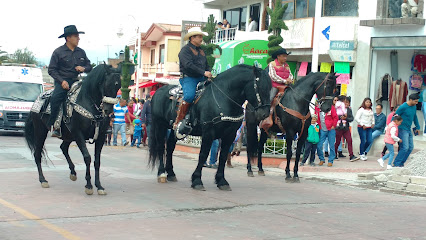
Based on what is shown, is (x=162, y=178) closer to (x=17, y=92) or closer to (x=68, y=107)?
(x=68, y=107)

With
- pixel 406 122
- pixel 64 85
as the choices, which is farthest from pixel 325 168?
pixel 64 85

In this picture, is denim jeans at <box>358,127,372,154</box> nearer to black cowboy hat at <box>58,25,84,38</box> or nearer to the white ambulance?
black cowboy hat at <box>58,25,84,38</box>

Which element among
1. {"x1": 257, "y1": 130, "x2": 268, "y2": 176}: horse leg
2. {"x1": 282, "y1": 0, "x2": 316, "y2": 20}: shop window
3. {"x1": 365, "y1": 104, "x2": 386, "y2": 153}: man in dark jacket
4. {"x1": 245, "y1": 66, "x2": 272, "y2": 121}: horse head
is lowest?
{"x1": 257, "y1": 130, "x2": 268, "y2": 176}: horse leg

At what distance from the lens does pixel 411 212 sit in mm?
10125

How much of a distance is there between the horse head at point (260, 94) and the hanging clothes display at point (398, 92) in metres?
13.4

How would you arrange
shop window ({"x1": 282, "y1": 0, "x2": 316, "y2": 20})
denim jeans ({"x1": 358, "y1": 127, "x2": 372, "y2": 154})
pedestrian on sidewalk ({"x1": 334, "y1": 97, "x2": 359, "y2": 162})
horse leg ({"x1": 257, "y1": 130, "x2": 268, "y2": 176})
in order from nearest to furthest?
horse leg ({"x1": 257, "y1": 130, "x2": 268, "y2": 176})
pedestrian on sidewalk ({"x1": 334, "y1": 97, "x2": 359, "y2": 162})
denim jeans ({"x1": 358, "y1": 127, "x2": 372, "y2": 154})
shop window ({"x1": 282, "y1": 0, "x2": 316, "y2": 20})

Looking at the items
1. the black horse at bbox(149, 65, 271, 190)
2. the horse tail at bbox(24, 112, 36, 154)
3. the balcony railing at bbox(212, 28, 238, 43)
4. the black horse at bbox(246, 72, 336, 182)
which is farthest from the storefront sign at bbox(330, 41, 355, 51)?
the horse tail at bbox(24, 112, 36, 154)

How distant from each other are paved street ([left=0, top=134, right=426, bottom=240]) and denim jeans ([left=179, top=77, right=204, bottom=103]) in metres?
1.66

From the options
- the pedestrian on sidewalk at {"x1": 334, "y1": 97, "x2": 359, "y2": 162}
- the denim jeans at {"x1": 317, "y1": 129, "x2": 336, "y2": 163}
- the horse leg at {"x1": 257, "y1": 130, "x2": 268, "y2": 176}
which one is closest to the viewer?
the horse leg at {"x1": 257, "y1": 130, "x2": 268, "y2": 176}

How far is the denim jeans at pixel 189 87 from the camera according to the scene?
1149 cm

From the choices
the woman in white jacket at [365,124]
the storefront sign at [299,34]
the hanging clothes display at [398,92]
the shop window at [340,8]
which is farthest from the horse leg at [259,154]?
the storefront sign at [299,34]

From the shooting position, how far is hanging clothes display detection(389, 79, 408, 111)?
2322 cm

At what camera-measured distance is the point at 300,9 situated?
28625mm

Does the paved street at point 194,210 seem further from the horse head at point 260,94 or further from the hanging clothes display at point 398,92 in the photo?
the hanging clothes display at point 398,92
